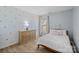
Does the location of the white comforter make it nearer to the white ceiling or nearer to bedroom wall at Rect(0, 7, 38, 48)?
bedroom wall at Rect(0, 7, 38, 48)

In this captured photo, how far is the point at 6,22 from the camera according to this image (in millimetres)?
1385

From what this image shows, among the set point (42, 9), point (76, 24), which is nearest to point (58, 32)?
point (76, 24)

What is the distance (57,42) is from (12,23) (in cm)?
87

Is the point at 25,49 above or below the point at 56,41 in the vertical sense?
below

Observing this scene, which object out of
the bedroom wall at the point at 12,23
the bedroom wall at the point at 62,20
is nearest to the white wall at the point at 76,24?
the bedroom wall at the point at 62,20

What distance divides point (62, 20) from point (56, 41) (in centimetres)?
39

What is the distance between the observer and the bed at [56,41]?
1.33 m

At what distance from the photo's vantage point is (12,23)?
143 cm

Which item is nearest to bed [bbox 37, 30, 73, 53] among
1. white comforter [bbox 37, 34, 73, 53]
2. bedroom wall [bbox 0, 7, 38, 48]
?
white comforter [bbox 37, 34, 73, 53]

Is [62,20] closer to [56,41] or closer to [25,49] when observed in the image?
[56,41]

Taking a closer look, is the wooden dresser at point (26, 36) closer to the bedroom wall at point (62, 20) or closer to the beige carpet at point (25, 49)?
the beige carpet at point (25, 49)

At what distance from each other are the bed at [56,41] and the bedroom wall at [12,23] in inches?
11.3

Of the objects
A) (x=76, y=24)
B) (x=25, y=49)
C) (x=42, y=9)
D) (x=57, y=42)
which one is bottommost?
(x=25, y=49)

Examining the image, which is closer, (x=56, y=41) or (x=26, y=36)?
(x=56, y=41)
